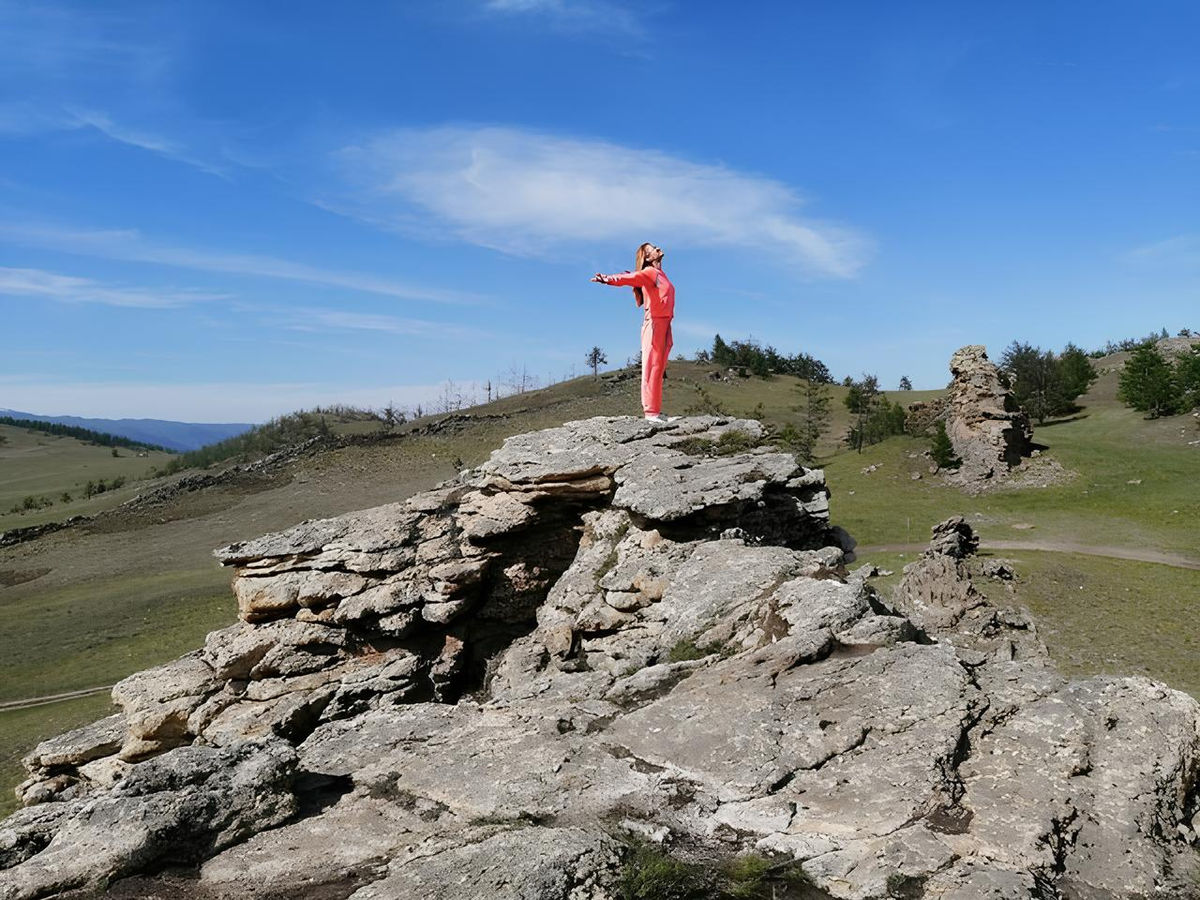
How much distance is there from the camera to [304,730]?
41.2 feet

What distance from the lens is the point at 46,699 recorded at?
3125cm

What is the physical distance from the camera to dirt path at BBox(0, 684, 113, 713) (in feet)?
101

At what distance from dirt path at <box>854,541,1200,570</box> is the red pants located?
22.8 m

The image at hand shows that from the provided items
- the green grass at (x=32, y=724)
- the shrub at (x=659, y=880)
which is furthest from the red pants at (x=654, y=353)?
the green grass at (x=32, y=724)

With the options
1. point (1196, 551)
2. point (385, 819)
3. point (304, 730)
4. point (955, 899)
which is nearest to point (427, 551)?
point (304, 730)

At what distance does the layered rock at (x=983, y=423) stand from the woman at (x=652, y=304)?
41.0 meters

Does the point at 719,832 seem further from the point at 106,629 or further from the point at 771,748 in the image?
the point at 106,629

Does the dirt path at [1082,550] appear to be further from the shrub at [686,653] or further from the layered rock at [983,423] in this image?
the shrub at [686,653]

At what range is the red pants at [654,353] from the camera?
17969 millimetres

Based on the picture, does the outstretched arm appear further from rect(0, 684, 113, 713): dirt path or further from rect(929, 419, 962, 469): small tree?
rect(929, 419, 962, 469): small tree

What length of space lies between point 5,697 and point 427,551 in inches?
1081

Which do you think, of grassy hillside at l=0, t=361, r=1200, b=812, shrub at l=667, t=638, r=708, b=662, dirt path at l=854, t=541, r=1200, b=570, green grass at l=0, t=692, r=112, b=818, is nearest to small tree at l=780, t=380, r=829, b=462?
grassy hillside at l=0, t=361, r=1200, b=812

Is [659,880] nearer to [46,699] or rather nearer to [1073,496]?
[46,699]

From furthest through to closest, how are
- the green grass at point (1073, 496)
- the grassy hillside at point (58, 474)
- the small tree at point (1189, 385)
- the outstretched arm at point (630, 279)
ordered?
the grassy hillside at point (58, 474)
the small tree at point (1189, 385)
the green grass at point (1073, 496)
the outstretched arm at point (630, 279)
